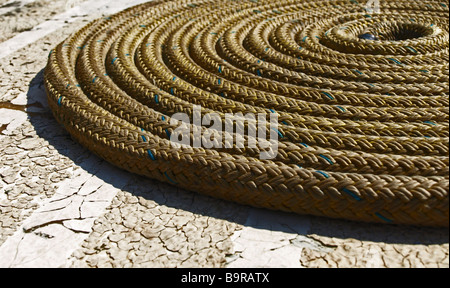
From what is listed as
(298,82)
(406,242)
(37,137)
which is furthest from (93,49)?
(406,242)

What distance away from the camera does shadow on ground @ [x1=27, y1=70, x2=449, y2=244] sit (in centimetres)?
119

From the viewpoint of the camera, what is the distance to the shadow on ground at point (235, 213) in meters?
1.19

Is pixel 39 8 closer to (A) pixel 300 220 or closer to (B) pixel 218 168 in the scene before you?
(B) pixel 218 168

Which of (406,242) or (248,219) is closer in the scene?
(406,242)

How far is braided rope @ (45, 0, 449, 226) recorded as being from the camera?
1.25 metres

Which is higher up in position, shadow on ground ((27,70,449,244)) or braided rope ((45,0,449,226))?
braided rope ((45,0,449,226))

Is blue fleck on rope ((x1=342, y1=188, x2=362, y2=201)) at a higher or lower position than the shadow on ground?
higher

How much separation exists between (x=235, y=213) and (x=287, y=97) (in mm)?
530

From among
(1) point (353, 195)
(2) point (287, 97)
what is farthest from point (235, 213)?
(2) point (287, 97)

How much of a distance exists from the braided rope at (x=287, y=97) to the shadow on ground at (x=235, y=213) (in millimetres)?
32

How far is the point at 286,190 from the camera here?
1247 mm

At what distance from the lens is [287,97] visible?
163 cm

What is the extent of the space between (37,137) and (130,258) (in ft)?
2.72

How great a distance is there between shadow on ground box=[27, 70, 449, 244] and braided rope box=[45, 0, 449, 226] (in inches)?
1.3
